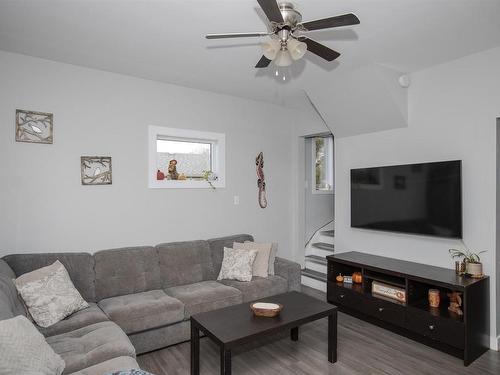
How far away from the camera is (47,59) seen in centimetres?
312

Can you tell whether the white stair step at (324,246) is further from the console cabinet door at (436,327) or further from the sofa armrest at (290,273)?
the console cabinet door at (436,327)

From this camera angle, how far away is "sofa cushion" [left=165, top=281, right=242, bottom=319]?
9.86 ft

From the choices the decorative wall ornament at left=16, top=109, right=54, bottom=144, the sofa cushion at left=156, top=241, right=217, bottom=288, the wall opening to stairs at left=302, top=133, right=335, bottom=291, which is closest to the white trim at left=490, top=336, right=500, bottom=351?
the wall opening to stairs at left=302, top=133, right=335, bottom=291

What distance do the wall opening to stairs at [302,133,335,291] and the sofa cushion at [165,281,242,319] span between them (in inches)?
73.9

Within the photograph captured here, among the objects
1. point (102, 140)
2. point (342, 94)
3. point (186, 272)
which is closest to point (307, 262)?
point (186, 272)

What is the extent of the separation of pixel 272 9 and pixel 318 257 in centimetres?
422

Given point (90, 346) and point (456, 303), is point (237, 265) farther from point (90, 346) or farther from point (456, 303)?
point (456, 303)

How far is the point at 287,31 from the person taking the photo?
1878 millimetres

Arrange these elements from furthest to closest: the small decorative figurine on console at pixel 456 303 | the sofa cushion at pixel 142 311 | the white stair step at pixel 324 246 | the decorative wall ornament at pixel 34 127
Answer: the white stair step at pixel 324 246, the decorative wall ornament at pixel 34 127, the small decorative figurine on console at pixel 456 303, the sofa cushion at pixel 142 311

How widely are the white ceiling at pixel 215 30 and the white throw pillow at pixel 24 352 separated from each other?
2.05 m

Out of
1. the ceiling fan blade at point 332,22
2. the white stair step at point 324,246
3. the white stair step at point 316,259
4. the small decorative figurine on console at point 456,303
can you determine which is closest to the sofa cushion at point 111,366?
the ceiling fan blade at point 332,22

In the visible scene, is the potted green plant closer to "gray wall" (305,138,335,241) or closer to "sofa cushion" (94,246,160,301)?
"gray wall" (305,138,335,241)

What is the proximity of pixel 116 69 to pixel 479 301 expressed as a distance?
4.16 metres

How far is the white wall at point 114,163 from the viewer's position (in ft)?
9.79
